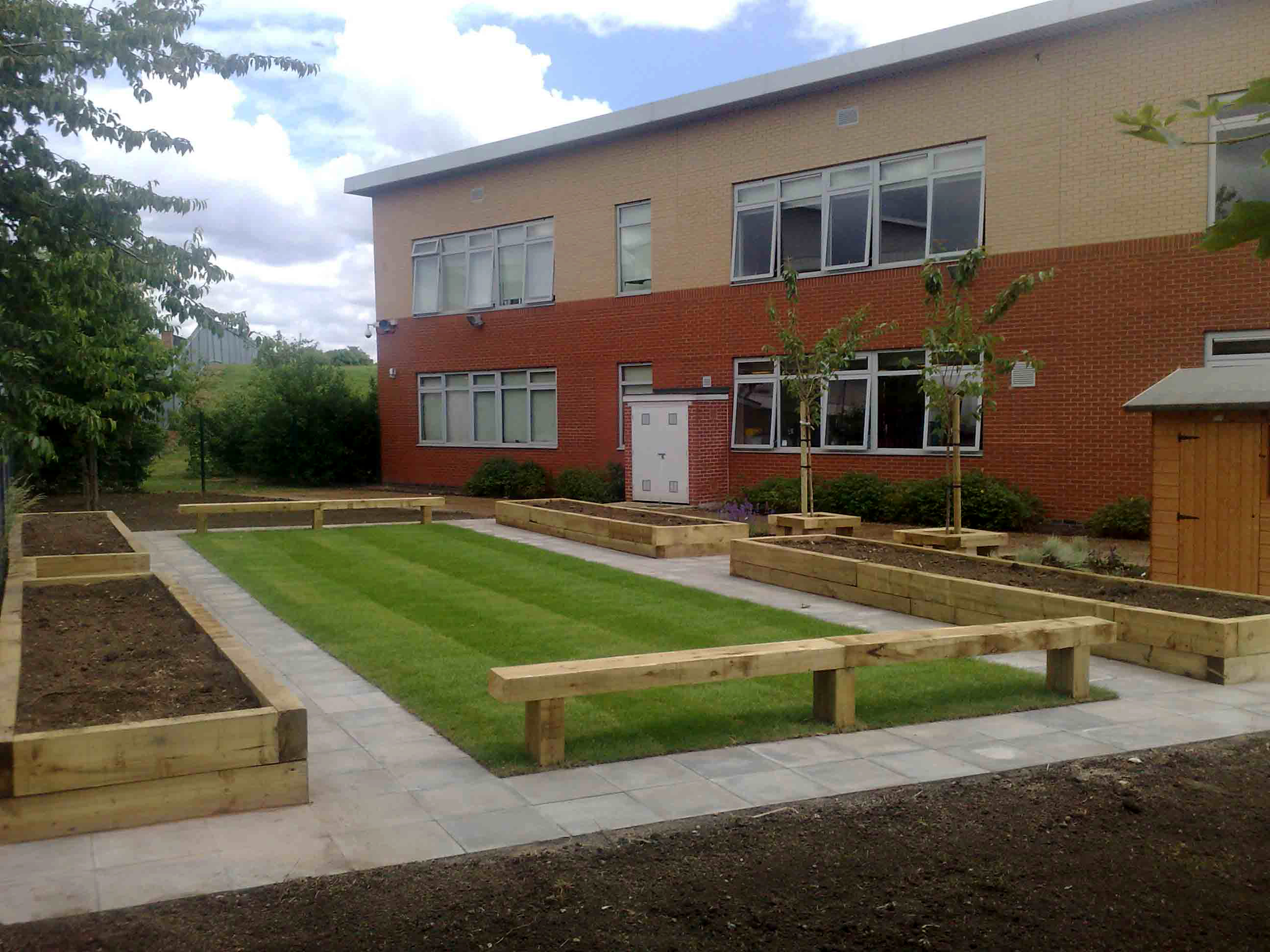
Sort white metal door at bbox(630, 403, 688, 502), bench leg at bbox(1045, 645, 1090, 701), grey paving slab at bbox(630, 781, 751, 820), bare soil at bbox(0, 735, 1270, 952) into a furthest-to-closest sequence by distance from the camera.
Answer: white metal door at bbox(630, 403, 688, 502)
bench leg at bbox(1045, 645, 1090, 701)
grey paving slab at bbox(630, 781, 751, 820)
bare soil at bbox(0, 735, 1270, 952)

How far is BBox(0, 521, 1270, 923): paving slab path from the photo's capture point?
4543mm

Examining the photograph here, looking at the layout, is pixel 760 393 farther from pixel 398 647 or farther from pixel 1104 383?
pixel 398 647

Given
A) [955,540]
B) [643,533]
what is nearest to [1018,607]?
[955,540]

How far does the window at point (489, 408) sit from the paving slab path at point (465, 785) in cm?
1773

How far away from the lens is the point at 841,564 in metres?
11.3

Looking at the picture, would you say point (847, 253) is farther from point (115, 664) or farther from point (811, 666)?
point (115, 664)

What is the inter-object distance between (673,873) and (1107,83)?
1515cm

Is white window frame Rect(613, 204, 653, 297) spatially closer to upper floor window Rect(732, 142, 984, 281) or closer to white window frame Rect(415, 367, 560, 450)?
upper floor window Rect(732, 142, 984, 281)

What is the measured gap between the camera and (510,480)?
82.7 feet

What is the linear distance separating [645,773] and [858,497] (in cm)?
1330

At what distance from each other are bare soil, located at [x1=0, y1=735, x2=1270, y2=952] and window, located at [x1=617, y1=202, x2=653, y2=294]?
1882 centimetres

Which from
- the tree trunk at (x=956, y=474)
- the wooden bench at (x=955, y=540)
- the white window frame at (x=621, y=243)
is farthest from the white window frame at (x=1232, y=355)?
the white window frame at (x=621, y=243)

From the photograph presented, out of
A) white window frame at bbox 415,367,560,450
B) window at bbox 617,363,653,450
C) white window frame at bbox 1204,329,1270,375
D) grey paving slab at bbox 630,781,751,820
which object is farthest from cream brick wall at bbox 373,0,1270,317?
grey paving slab at bbox 630,781,751,820

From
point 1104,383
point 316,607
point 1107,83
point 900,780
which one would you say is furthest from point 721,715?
point 1107,83
